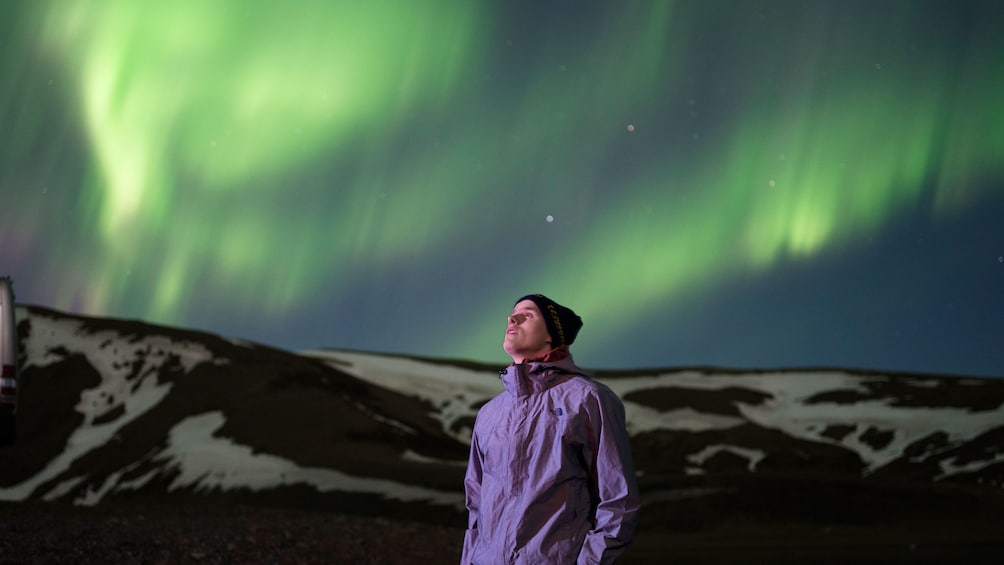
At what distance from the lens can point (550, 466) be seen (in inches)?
169

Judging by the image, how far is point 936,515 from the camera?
5397 centimetres

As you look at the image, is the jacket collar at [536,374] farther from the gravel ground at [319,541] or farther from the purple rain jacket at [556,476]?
the gravel ground at [319,541]

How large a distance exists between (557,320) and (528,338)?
0.63 ft

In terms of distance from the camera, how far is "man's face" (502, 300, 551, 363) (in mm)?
4727

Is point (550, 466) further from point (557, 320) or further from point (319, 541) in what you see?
point (319, 541)

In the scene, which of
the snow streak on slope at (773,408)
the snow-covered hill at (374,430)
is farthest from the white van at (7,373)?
the snow streak on slope at (773,408)

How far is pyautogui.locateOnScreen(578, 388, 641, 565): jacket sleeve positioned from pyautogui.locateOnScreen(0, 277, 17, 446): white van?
478 inches

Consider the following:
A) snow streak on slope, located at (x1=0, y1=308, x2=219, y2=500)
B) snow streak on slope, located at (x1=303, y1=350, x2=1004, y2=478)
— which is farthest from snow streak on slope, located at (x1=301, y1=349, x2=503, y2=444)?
snow streak on slope, located at (x1=0, y1=308, x2=219, y2=500)

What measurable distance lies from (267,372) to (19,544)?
6454 cm

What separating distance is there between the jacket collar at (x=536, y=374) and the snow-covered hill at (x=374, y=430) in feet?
139

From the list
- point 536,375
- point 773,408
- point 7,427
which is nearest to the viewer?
point 536,375

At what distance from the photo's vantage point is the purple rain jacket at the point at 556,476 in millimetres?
4113

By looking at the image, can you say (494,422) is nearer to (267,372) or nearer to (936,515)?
(936,515)

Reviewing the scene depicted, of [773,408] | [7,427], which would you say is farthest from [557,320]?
[773,408]
